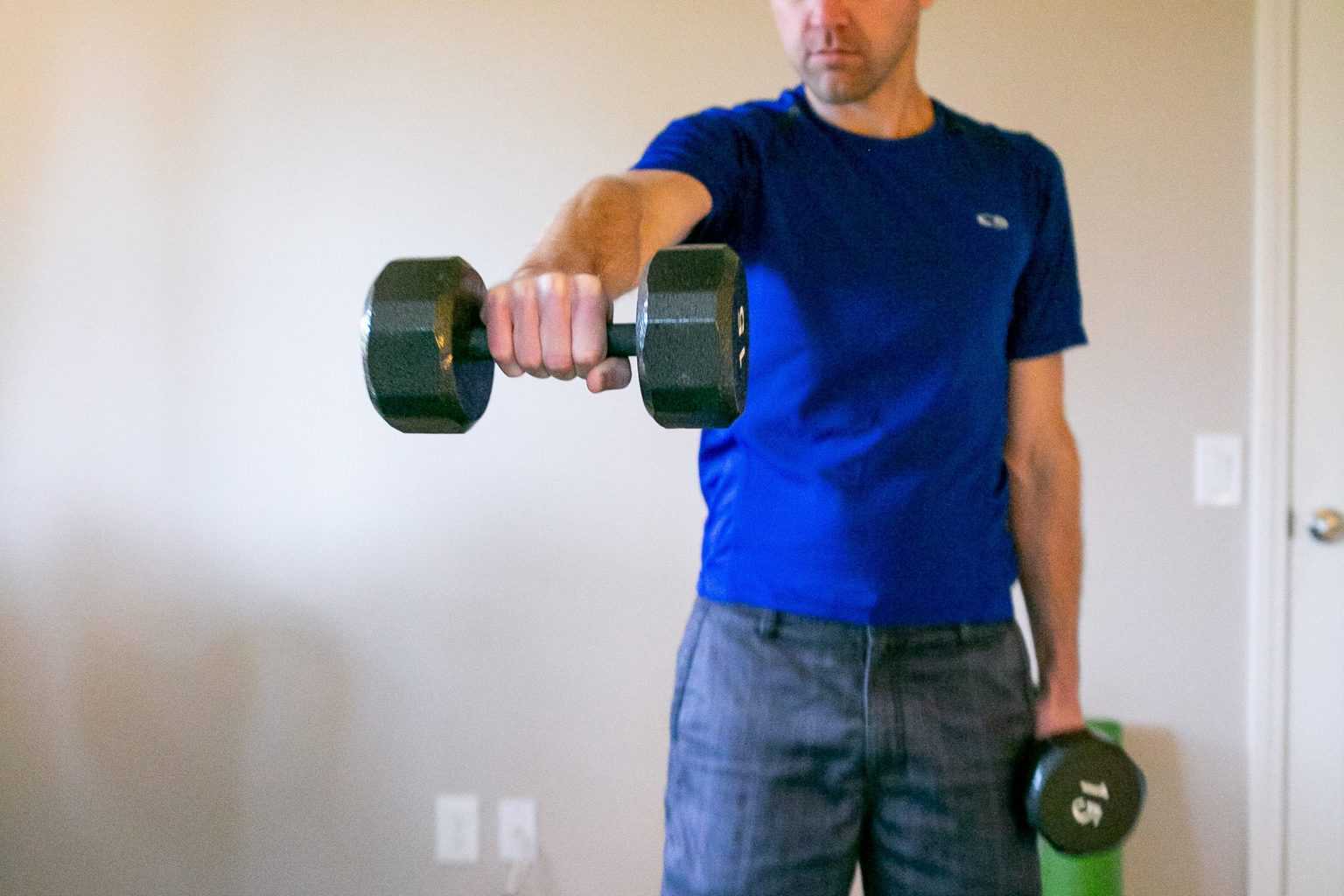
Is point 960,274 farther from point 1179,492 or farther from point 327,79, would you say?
point 327,79

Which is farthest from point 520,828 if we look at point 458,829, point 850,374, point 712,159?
point 712,159

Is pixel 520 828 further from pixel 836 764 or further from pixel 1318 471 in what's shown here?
pixel 1318 471

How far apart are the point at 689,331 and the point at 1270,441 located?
1.56 meters

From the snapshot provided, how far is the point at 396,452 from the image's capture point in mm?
1885

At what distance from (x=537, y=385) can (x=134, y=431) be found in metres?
0.77

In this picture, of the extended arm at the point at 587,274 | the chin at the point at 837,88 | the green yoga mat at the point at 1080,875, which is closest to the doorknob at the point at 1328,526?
the green yoga mat at the point at 1080,875

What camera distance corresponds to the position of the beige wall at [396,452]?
1786mm

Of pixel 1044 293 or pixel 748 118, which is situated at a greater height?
pixel 748 118

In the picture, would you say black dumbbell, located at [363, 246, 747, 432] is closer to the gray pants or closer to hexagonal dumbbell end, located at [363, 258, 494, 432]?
hexagonal dumbbell end, located at [363, 258, 494, 432]

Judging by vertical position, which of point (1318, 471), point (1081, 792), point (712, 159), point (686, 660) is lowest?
point (1081, 792)

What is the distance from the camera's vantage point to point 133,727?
6.45 ft

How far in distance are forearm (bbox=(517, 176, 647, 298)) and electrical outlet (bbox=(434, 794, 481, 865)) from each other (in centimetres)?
139

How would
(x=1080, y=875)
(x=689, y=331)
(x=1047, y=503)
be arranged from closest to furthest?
(x=689, y=331) < (x=1047, y=503) < (x=1080, y=875)

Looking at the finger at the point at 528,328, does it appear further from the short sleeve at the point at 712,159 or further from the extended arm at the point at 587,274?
the short sleeve at the point at 712,159
